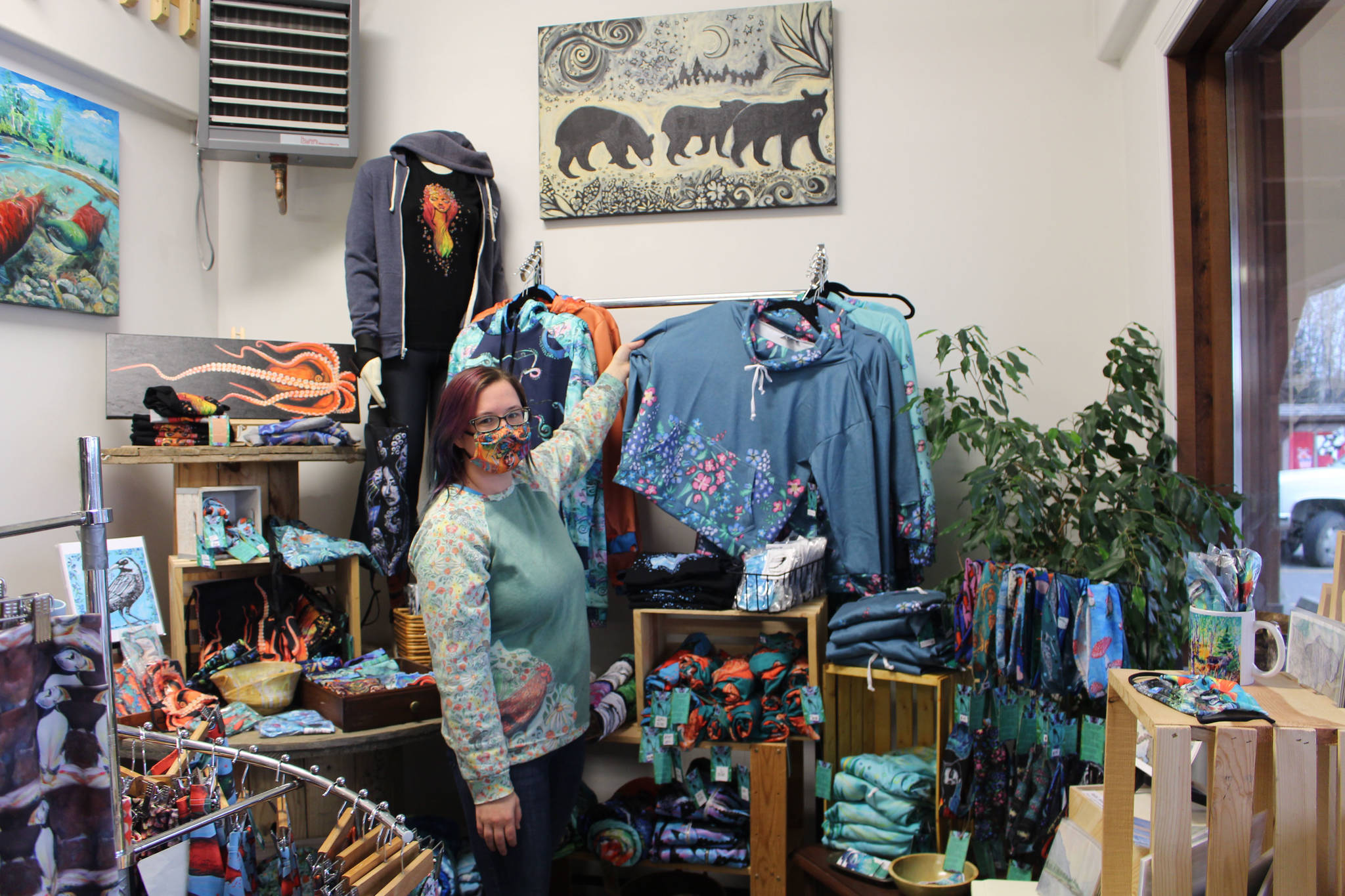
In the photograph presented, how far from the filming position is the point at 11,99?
2.70 metres

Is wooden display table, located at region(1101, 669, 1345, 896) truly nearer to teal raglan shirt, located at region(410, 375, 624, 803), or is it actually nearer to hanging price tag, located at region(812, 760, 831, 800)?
teal raglan shirt, located at region(410, 375, 624, 803)

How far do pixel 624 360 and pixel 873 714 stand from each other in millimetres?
1267

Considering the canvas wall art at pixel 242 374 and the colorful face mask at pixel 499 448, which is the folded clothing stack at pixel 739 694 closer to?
the colorful face mask at pixel 499 448

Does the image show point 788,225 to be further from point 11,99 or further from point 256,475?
point 11,99

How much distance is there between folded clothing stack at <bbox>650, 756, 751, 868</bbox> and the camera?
2592mm

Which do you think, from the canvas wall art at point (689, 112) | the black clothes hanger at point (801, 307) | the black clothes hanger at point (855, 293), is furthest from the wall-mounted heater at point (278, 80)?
the black clothes hanger at point (855, 293)

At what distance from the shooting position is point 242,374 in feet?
9.69

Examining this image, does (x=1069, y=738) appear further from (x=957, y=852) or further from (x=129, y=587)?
(x=129, y=587)

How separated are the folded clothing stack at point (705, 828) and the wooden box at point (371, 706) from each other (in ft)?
2.40

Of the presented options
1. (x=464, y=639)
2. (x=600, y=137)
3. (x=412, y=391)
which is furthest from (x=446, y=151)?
(x=464, y=639)

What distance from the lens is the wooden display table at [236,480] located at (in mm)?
2646

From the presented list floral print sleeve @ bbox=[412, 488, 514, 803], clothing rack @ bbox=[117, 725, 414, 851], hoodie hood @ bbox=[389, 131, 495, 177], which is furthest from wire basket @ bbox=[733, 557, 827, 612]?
hoodie hood @ bbox=[389, 131, 495, 177]

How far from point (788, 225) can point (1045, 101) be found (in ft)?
2.95

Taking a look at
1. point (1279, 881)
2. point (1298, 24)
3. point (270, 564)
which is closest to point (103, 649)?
point (1279, 881)
